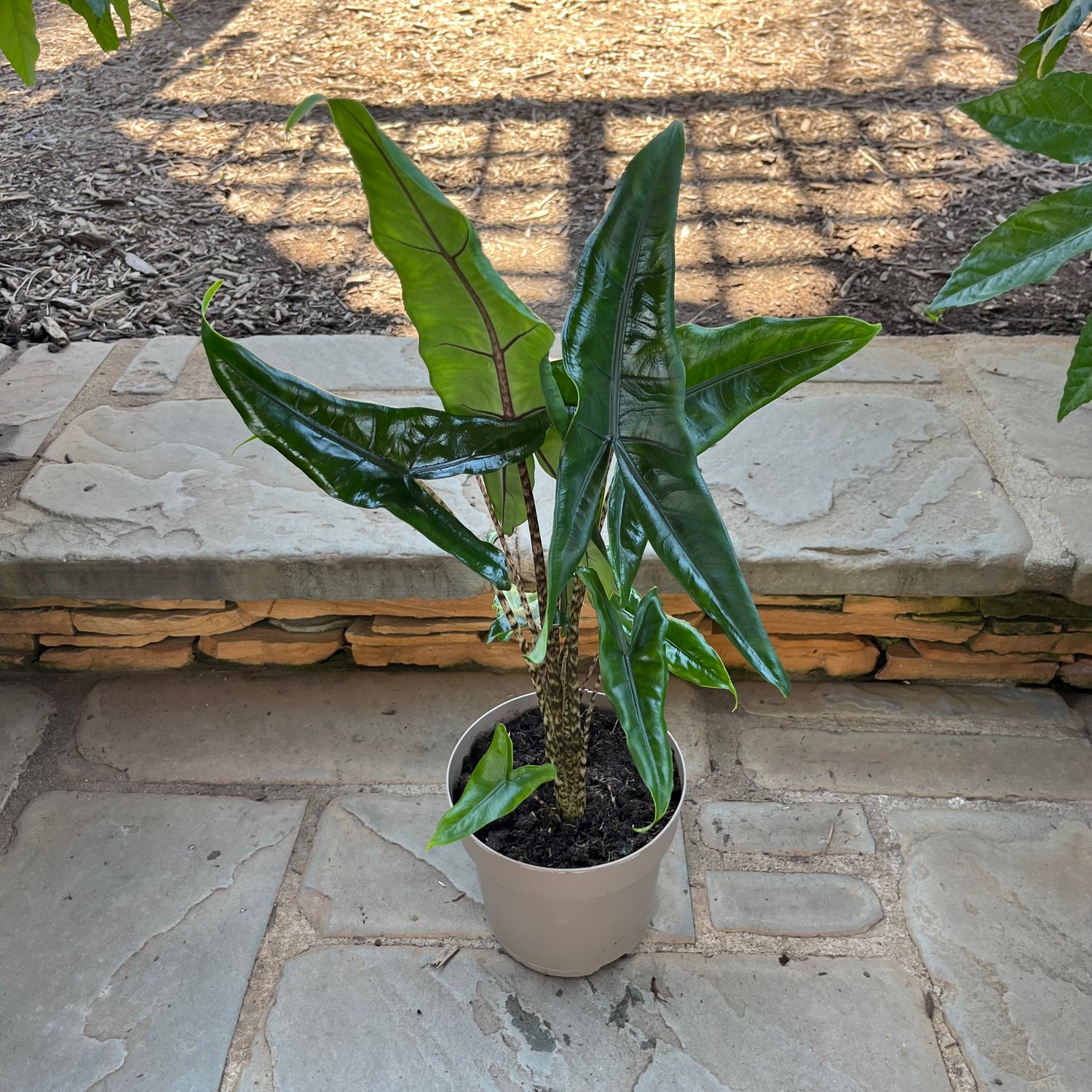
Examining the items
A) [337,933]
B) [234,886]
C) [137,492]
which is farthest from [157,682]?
[337,933]

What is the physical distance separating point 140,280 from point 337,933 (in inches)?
78.6

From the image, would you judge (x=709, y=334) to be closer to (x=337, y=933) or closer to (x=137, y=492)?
(x=337, y=933)

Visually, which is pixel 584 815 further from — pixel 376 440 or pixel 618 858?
pixel 376 440

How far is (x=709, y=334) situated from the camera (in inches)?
38.5

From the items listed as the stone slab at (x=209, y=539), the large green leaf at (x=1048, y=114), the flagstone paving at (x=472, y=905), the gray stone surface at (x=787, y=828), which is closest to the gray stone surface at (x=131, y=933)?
the flagstone paving at (x=472, y=905)

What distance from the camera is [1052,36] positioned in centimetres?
104

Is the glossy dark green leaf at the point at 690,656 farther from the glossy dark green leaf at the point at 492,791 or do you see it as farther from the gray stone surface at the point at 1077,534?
the gray stone surface at the point at 1077,534

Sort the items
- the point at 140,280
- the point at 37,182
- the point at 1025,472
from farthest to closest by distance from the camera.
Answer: the point at 37,182 → the point at 140,280 → the point at 1025,472

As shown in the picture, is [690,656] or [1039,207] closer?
[1039,207]

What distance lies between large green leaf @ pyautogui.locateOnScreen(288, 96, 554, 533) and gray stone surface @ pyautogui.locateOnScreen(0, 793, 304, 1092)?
0.88 meters

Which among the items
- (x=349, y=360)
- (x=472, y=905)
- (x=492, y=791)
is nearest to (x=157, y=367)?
(x=349, y=360)

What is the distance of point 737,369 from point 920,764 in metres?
1.11

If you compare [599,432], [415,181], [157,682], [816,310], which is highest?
[415,181]

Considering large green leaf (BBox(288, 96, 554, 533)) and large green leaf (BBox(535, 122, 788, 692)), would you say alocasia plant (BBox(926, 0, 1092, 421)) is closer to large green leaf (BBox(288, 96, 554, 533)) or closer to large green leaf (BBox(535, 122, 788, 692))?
large green leaf (BBox(535, 122, 788, 692))
